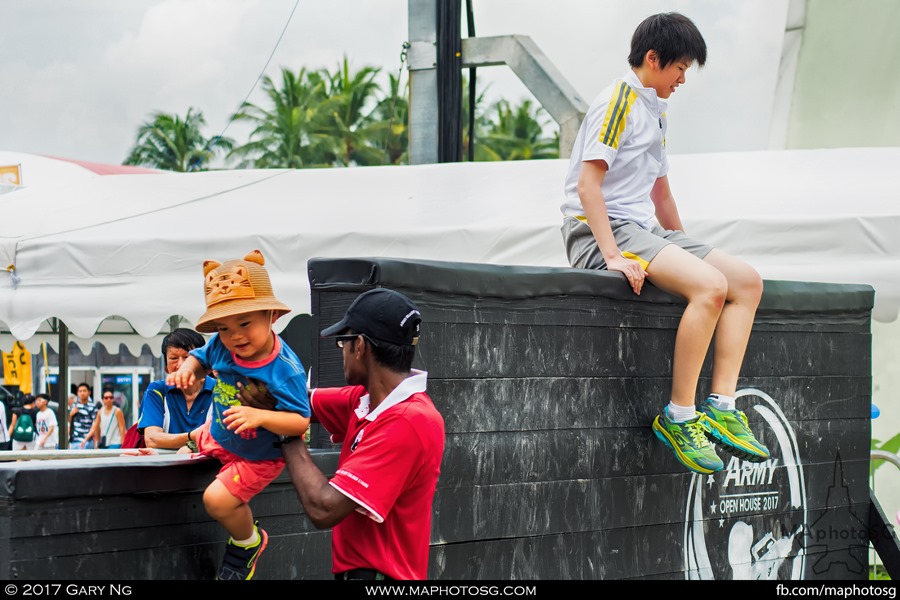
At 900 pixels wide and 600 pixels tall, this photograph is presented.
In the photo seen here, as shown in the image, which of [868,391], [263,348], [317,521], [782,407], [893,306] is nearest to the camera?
[317,521]

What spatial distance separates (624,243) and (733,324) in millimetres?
517

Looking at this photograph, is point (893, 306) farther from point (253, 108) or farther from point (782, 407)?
point (253, 108)

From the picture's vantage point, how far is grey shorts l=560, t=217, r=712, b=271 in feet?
13.7

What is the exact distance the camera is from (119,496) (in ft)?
9.54

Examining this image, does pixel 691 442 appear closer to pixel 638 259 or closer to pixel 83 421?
pixel 638 259

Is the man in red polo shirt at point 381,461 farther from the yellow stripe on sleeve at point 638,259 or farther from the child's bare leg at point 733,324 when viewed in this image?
the child's bare leg at point 733,324

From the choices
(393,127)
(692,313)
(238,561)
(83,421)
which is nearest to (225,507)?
(238,561)

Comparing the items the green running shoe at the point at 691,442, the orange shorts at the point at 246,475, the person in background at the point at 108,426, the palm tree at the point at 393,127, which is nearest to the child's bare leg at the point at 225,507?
the orange shorts at the point at 246,475

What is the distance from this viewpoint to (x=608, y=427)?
411 centimetres

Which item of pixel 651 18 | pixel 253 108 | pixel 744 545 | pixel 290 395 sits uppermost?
pixel 253 108

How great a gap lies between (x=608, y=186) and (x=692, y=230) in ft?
6.87

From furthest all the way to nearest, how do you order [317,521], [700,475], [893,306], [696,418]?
[893,306]
[700,475]
[696,418]
[317,521]

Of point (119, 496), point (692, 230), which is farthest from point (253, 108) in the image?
point (119, 496)

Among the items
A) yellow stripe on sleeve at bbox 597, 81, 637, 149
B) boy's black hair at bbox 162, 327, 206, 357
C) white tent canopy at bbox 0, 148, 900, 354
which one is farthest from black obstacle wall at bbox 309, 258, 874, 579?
boy's black hair at bbox 162, 327, 206, 357
